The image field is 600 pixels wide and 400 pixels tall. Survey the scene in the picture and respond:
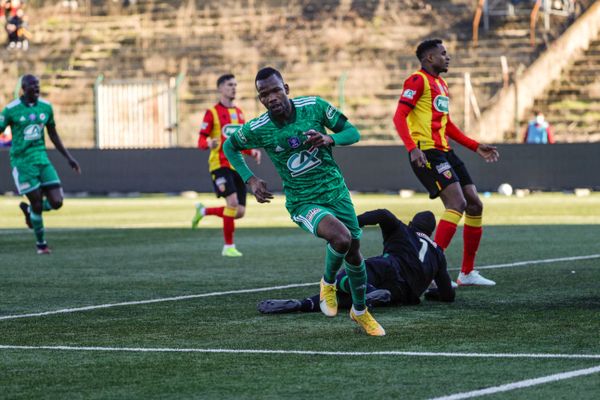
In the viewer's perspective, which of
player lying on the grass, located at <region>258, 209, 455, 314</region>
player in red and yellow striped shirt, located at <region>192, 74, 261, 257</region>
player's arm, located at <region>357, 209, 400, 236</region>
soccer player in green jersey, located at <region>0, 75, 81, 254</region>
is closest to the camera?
player lying on the grass, located at <region>258, 209, 455, 314</region>

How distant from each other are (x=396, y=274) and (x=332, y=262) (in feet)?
3.48

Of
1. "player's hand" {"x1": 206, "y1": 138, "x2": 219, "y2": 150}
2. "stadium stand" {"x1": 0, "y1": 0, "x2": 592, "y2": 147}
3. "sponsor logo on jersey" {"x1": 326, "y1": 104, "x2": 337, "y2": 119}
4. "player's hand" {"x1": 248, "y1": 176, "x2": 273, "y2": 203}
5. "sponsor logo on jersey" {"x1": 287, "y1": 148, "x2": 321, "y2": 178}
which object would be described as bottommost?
"stadium stand" {"x1": 0, "y1": 0, "x2": 592, "y2": 147}

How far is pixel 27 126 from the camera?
16984 mm

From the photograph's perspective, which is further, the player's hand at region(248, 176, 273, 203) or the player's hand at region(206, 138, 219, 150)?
the player's hand at region(206, 138, 219, 150)

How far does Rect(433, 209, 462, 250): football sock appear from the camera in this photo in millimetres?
12023

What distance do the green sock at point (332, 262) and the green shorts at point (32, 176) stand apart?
8179 mm

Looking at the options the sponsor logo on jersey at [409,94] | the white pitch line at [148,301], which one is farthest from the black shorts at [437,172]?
the white pitch line at [148,301]

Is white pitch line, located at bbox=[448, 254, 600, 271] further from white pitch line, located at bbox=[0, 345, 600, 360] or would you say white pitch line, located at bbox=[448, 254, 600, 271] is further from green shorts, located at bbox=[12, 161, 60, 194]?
white pitch line, located at bbox=[0, 345, 600, 360]

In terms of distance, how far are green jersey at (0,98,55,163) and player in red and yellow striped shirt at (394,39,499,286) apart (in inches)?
251

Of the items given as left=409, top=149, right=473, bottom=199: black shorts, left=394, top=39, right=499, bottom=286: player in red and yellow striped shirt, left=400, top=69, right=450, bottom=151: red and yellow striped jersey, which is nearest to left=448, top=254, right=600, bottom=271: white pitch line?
left=394, top=39, right=499, bottom=286: player in red and yellow striped shirt

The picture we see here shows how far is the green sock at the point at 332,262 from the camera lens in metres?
9.13

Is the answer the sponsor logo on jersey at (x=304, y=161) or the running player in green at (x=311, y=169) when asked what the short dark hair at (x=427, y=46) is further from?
the sponsor logo on jersey at (x=304, y=161)

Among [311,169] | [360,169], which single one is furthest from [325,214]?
[360,169]

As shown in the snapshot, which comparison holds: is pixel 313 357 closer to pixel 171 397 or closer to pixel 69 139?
pixel 171 397
